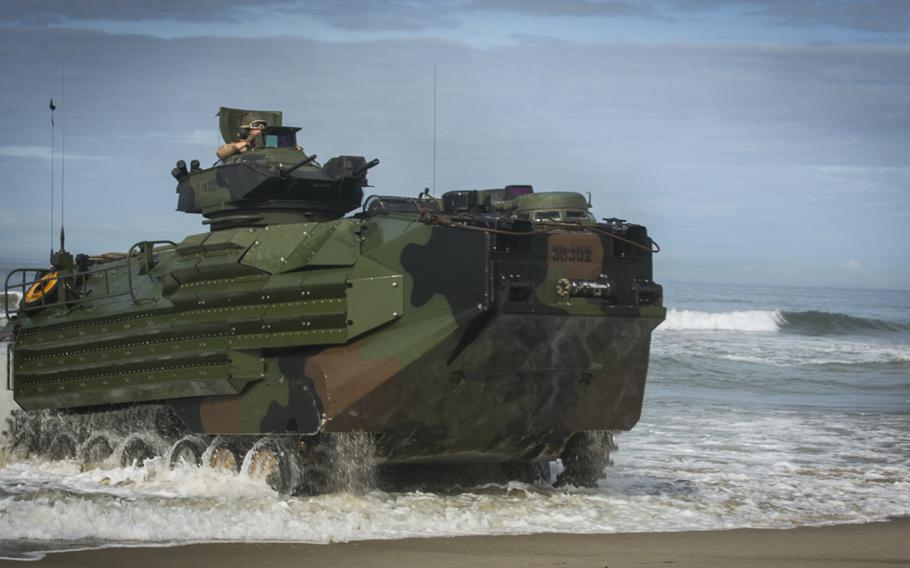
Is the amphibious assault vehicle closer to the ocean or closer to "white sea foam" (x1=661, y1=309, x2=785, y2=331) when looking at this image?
the ocean

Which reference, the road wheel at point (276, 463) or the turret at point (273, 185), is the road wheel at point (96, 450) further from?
the road wheel at point (276, 463)

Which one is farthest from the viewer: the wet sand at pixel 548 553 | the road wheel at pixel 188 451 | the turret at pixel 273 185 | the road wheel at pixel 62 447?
the road wheel at pixel 62 447

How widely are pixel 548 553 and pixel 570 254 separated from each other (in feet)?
9.79

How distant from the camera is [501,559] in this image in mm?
10117

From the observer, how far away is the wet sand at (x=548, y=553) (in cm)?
980

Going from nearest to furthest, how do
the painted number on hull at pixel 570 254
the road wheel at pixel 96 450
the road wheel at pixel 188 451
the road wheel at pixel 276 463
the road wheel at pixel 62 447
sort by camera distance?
1. the painted number on hull at pixel 570 254
2. the road wheel at pixel 276 463
3. the road wheel at pixel 188 451
4. the road wheel at pixel 96 450
5. the road wheel at pixel 62 447

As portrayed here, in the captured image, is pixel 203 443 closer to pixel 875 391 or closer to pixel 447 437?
pixel 447 437

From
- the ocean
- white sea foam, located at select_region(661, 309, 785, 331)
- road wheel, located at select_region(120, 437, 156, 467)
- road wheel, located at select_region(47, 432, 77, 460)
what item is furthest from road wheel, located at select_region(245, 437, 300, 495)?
white sea foam, located at select_region(661, 309, 785, 331)

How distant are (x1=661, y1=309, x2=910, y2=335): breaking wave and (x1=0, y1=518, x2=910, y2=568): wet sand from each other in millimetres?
40297

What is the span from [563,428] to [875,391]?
54.4 ft

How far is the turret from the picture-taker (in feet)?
46.4

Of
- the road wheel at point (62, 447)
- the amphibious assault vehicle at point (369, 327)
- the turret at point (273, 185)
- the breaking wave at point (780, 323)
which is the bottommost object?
the breaking wave at point (780, 323)

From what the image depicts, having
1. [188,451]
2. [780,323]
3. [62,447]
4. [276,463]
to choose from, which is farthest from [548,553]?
[780,323]

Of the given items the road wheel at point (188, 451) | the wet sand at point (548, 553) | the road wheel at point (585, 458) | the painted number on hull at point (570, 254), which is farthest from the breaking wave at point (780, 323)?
the wet sand at point (548, 553)
